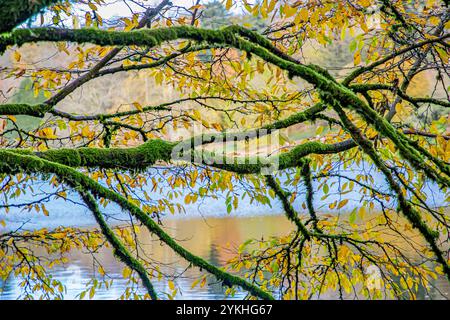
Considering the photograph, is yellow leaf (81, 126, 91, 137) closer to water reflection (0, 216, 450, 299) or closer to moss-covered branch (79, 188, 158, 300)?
moss-covered branch (79, 188, 158, 300)

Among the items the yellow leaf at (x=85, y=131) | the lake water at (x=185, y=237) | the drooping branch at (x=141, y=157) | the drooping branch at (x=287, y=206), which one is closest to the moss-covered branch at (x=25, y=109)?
the drooping branch at (x=141, y=157)

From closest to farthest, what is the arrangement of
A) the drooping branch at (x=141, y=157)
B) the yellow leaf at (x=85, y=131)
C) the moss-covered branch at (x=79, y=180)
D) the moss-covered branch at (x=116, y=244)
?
the moss-covered branch at (x=79, y=180)
the drooping branch at (x=141, y=157)
the moss-covered branch at (x=116, y=244)
the yellow leaf at (x=85, y=131)

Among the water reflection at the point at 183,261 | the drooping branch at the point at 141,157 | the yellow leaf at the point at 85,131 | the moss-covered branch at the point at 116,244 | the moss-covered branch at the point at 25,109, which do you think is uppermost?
the moss-covered branch at the point at 25,109

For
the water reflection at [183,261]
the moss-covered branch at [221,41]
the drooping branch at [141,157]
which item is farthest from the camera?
the water reflection at [183,261]

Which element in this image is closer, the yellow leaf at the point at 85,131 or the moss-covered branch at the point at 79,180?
the moss-covered branch at the point at 79,180

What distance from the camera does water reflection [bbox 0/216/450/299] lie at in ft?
40.3

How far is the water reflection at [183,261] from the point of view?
484 inches

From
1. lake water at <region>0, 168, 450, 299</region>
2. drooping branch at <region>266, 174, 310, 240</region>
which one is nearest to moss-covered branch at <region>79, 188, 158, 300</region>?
drooping branch at <region>266, 174, 310, 240</region>

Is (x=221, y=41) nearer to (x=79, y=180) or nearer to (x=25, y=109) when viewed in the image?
(x=79, y=180)

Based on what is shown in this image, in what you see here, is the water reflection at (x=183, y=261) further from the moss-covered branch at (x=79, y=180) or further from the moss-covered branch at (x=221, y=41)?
the moss-covered branch at (x=221, y=41)

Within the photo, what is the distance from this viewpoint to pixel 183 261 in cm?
1616
